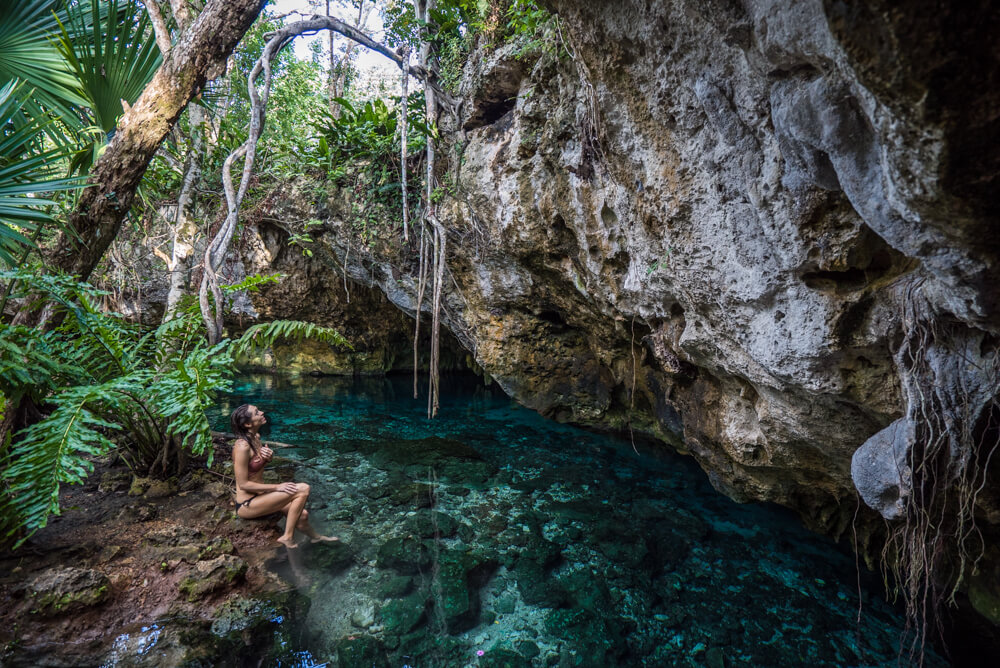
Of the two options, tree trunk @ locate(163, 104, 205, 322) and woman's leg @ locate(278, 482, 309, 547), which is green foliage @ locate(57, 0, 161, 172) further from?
woman's leg @ locate(278, 482, 309, 547)

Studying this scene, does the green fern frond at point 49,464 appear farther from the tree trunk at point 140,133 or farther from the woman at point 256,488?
the tree trunk at point 140,133

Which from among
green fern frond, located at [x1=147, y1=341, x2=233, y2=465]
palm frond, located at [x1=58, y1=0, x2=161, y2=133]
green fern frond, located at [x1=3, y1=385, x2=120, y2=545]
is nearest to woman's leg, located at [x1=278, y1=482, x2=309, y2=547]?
green fern frond, located at [x1=147, y1=341, x2=233, y2=465]

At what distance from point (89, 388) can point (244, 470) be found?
1.17m

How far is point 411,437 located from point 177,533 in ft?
12.1

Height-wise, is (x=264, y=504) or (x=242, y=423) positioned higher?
(x=242, y=423)

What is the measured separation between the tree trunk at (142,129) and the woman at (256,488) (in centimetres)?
173

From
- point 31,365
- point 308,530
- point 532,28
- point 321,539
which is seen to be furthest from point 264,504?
point 532,28

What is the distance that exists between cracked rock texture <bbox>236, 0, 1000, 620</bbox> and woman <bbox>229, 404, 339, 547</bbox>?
327 centimetres

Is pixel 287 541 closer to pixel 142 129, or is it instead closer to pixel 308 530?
pixel 308 530

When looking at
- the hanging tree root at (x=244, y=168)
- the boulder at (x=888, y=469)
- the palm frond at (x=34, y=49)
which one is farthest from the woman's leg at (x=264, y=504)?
the boulder at (x=888, y=469)

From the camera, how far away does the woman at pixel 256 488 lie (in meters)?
3.54

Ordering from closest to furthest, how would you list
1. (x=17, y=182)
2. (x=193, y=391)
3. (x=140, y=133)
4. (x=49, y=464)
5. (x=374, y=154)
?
(x=49, y=464)
(x=17, y=182)
(x=193, y=391)
(x=140, y=133)
(x=374, y=154)

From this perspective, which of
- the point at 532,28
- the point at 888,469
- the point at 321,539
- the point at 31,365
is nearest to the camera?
the point at 888,469

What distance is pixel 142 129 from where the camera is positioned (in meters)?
3.50
